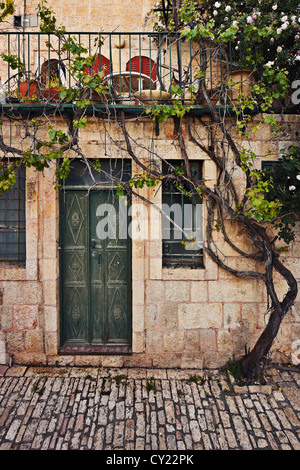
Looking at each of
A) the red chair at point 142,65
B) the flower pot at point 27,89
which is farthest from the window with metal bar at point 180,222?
the flower pot at point 27,89

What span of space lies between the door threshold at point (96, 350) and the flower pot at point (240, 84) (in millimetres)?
3806

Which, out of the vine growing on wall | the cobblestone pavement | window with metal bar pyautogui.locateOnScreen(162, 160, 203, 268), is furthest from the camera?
window with metal bar pyautogui.locateOnScreen(162, 160, 203, 268)

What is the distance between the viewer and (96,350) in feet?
14.5

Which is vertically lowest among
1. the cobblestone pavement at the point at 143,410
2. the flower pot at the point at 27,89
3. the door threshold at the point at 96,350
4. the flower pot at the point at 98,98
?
the cobblestone pavement at the point at 143,410

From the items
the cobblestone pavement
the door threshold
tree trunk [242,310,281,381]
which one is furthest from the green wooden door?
tree trunk [242,310,281,381]

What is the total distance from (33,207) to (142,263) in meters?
1.73

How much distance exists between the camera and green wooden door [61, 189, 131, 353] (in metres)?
4.48

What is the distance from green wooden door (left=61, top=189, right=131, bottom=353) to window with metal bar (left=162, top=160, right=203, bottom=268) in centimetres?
60

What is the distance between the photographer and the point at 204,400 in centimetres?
371

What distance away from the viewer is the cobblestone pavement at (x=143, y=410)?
3.12m

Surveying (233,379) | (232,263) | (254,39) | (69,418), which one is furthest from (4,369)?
(254,39)

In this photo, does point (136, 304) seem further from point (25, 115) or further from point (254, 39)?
point (254, 39)

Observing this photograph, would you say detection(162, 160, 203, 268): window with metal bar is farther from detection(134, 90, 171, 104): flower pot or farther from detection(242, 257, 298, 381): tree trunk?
detection(242, 257, 298, 381): tree trunk

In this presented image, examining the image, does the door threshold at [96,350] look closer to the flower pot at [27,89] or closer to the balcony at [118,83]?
the balcony at [118,83]
